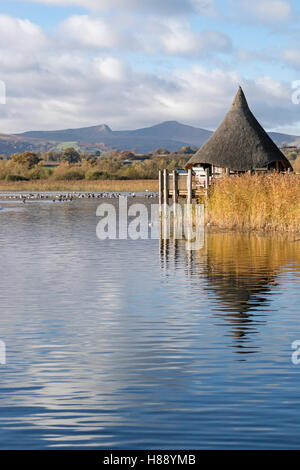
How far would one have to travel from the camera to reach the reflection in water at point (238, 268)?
1282cm

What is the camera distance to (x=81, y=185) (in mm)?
97500

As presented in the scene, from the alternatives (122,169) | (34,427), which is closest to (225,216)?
(34,427)

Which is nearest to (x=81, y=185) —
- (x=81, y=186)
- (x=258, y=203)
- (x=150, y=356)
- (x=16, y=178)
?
(x=81, y=186)

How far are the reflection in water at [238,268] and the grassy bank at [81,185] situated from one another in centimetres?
6104

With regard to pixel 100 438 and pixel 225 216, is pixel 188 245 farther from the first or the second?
pixel 100 438

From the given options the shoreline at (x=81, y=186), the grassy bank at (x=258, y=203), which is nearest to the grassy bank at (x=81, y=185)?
the shoreline at (x=81, y=186)

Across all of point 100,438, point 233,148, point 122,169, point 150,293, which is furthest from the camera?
point 122,169

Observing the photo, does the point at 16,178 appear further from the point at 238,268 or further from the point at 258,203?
the point at 238,268

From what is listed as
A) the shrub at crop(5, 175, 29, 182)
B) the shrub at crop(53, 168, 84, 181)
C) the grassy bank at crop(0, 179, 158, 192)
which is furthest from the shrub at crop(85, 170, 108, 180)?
the shrub at crop(5, 175, 29, 182)

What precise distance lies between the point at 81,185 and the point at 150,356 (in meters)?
88.0

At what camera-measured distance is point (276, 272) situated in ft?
61.6

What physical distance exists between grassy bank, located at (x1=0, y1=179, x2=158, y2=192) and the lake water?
234ft

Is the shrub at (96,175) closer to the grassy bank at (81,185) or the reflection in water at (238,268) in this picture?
the grassy bank at (81,185)

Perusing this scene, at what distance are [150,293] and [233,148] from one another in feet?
100
